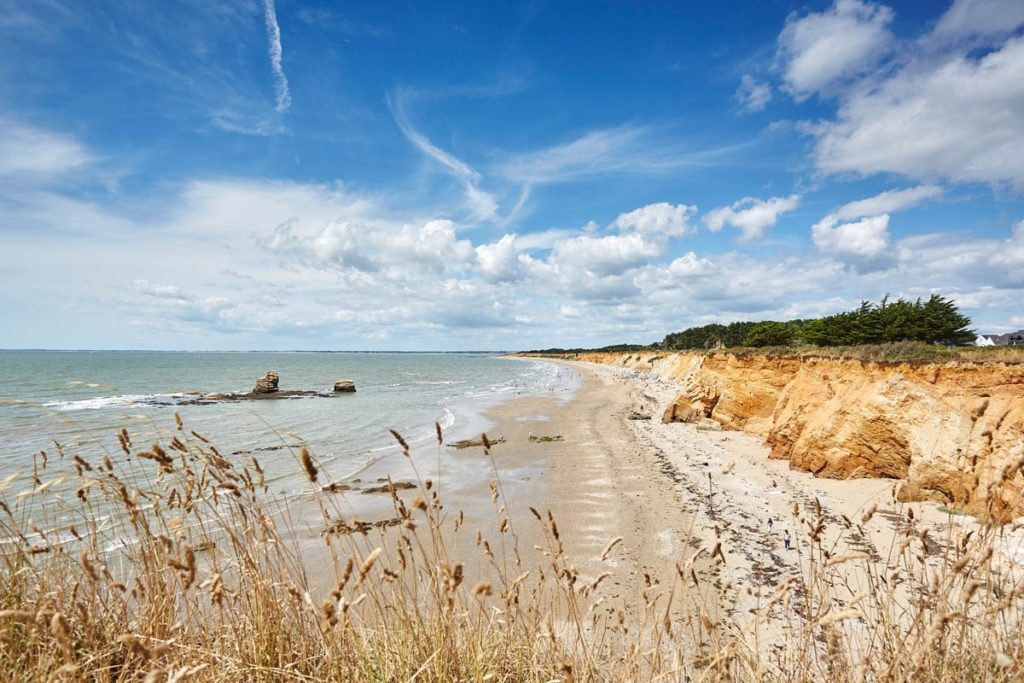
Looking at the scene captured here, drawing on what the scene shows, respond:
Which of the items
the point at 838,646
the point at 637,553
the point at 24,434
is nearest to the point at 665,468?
the point at 637,553

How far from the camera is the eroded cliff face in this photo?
349 inches

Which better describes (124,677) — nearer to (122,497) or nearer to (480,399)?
(122,497)

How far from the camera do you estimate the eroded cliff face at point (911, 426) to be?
349 inches

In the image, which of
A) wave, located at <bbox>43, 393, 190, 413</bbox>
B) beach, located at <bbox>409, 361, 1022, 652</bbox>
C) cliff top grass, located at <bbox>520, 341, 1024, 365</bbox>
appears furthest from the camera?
wave, located at <bbox>43, 393, 190, 413</bbox>

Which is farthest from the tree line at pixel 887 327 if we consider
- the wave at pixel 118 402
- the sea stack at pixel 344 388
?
the wave at pixel 118 402

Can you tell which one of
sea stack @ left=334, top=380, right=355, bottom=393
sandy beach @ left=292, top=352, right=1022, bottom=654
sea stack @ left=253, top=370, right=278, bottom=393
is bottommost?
sandy beach @ left=292, top=352, right=1022, bottom=654

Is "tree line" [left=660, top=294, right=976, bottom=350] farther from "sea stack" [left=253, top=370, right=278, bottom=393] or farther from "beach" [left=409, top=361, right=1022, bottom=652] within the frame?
"sea stack" [left=253, top=370, right=278, bottom=393]

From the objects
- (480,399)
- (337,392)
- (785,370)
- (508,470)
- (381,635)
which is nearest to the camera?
(381,635)

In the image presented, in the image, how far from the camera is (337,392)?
157ft

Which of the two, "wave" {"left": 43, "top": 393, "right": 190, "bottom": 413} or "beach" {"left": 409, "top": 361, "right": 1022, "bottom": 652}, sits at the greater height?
"wave" {"left": 43, "top": 393, "right": 190, "bottom": 413}

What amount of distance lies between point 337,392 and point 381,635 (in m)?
47.1

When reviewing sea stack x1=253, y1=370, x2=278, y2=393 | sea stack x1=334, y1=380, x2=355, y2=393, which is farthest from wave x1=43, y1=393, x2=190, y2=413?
sea stack x1=334, y1=380, x2=355, y2=393

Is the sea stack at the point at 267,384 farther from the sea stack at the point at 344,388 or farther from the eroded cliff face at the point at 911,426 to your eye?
the eroded cliff face at the point at 911,426

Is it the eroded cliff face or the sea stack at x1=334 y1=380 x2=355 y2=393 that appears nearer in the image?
the eroded cliff face
